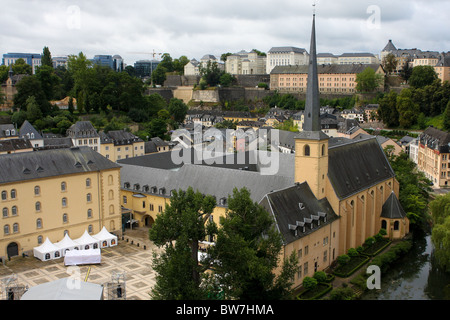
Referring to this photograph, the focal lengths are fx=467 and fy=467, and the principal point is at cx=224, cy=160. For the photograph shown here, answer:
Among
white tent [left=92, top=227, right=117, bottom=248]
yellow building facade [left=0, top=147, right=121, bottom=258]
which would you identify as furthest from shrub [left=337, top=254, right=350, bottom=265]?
yellow building facade [left=0, top=147, right=121, bottom=258]

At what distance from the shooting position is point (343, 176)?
44.0 m

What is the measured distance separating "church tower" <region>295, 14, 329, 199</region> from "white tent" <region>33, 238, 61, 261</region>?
74.0 ft

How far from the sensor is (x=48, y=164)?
4394 centimetres

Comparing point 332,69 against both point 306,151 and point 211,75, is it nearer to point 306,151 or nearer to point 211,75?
point 211,75

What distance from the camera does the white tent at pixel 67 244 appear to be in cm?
4219

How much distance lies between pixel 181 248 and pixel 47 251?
19.8 m

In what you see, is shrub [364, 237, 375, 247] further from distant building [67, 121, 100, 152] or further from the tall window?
distant building [67, 121, 100, 152]

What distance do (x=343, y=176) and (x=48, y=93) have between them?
80.8 metres

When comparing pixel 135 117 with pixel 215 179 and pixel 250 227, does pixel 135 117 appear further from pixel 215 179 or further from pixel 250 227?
pixel 250 227

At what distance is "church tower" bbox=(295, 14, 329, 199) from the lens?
39.7m

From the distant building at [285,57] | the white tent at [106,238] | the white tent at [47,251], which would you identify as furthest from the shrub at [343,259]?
the distant building at [285,57]

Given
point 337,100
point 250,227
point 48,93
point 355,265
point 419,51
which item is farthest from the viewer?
point 419,51

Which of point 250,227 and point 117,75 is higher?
point 117,75
